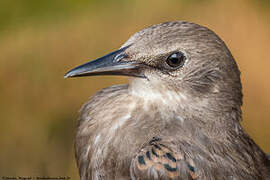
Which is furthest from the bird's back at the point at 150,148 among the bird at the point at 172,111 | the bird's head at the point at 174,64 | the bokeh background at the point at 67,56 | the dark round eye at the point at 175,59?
the bokeh background at the point at 67,56

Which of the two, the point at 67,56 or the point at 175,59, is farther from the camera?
the point at 67,56

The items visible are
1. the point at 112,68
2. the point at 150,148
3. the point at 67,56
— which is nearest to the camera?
the point at 150,148

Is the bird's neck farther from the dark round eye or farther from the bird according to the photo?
the dark round eye

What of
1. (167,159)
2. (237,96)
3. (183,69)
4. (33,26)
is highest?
(33,26)

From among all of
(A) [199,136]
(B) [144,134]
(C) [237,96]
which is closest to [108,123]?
(B) [144,134]

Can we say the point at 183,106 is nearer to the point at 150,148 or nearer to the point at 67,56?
the point at 150,148

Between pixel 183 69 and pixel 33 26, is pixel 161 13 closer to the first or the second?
pixel 33 26

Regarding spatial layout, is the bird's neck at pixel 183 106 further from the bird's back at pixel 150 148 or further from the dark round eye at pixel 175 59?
the dark round eye at pixel 175 59

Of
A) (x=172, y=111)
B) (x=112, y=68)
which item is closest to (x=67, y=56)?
(x=112, y=68)
